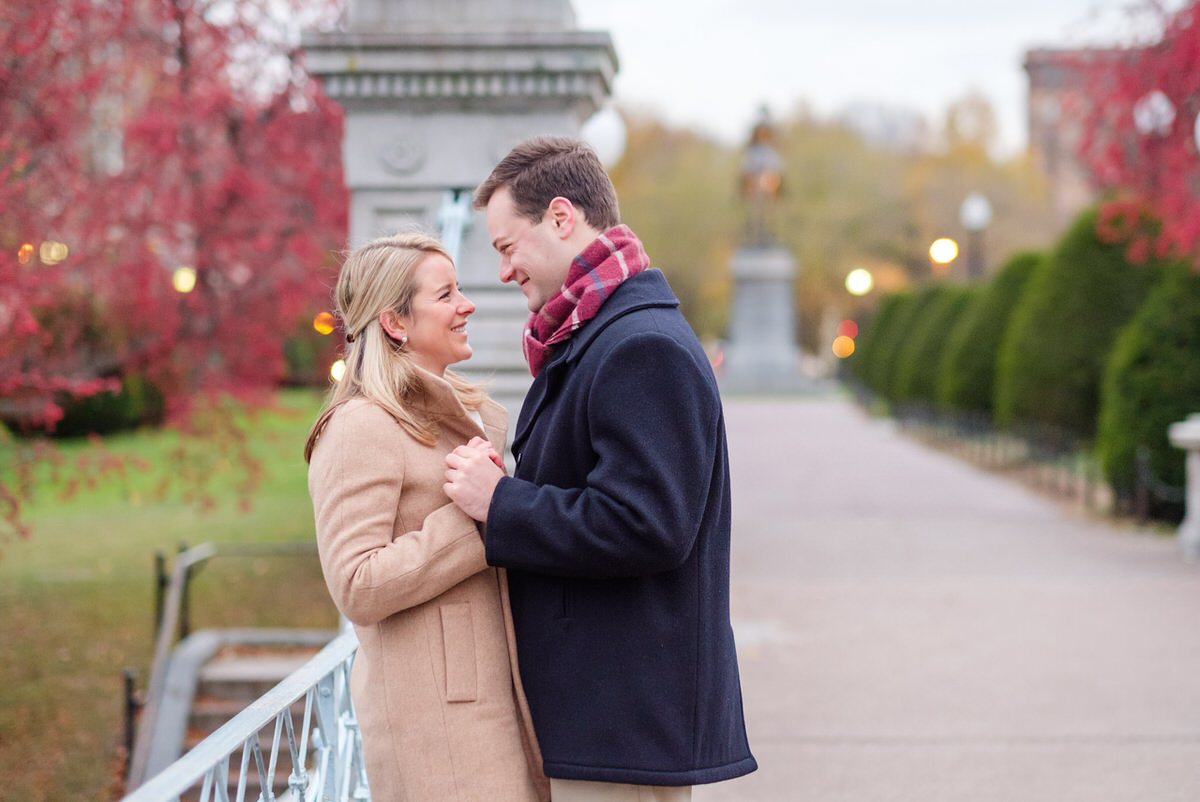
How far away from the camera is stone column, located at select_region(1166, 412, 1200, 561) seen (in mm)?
11414

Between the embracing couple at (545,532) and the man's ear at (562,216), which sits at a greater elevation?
the man's ear at (562,216)

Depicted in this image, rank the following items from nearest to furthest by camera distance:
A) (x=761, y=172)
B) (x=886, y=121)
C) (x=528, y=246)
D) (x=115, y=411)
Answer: (x=528, y=246) → (x=115, y=411) → (x=761, y=172) → (x=886, y=121)

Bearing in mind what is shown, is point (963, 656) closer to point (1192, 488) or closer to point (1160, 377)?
point (1192, 488)

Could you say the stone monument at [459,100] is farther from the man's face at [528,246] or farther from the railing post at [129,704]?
the man's face at [528,246]

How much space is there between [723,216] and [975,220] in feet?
99.1

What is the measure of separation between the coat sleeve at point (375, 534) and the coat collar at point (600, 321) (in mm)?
261

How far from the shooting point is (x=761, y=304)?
148 feet

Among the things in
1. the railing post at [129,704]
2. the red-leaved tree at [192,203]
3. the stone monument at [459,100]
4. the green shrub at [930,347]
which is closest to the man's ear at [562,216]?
the stone monument at [459,100]

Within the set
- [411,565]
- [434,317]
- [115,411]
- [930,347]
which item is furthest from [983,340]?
[411,565]

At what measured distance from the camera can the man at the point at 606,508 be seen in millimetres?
2502

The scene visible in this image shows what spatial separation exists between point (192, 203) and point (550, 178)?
26.3 feet

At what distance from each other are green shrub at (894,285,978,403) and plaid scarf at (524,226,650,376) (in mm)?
25508

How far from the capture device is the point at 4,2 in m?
6.96

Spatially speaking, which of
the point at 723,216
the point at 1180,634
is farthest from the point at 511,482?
the point at 723,216
